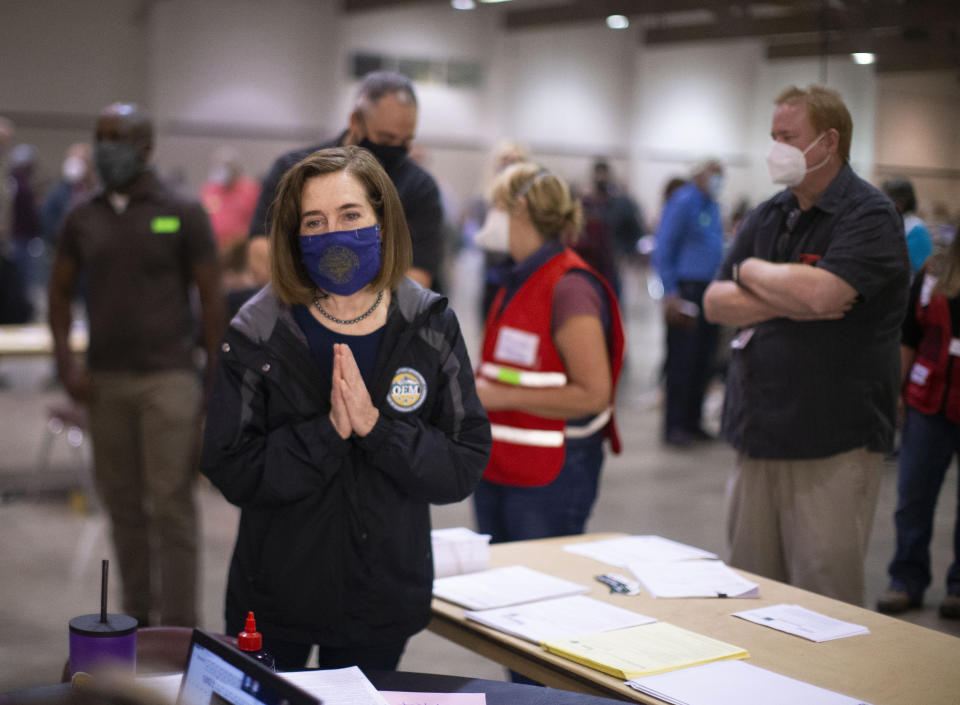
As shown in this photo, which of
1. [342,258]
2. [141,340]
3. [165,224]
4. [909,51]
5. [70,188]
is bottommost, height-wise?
[141,340]

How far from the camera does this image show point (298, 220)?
1.99 metres

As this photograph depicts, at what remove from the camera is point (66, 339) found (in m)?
3.83

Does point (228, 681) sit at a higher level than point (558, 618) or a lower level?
higher

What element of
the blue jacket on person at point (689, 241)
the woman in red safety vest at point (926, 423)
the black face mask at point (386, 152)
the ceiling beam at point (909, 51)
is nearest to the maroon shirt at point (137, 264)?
the black face mask at point (386, 152)

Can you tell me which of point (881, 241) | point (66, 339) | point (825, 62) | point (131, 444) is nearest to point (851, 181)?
point (881, 241)

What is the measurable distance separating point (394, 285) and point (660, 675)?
2.88 ft

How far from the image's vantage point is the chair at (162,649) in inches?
71.9

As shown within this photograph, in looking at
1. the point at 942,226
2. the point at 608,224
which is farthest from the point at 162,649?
the point at 608,224

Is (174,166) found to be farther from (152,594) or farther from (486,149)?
(152,594)

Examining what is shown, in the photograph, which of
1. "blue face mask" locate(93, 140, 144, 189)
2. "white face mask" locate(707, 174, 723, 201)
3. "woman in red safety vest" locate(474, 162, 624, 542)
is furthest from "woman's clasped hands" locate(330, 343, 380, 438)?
"white face mask" locate(707, 174, 723, 201)

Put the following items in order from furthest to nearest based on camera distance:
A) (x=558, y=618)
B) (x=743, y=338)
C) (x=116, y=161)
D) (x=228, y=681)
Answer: (x=116, y=161)
(x=743, y=338)
(x=558, y=618)
(x=228, y=681)

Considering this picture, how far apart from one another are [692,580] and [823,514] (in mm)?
657

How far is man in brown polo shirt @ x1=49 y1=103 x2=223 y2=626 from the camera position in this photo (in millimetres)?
3596

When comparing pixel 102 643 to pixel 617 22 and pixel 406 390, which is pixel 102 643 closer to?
pixel 406 390
